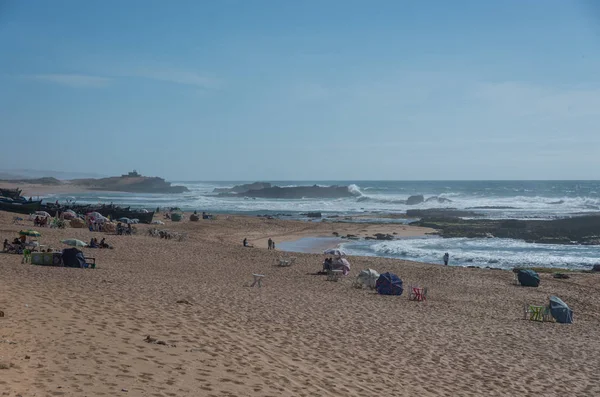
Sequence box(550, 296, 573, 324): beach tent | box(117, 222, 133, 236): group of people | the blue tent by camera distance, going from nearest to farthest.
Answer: box(550, 296, 573, 324): beach tent, the blue tent, box(117, 222, 133, 236): group of people

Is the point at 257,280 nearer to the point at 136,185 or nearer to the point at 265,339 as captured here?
the point at 265,339

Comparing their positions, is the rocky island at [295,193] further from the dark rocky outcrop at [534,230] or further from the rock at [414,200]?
the dark rocky outcrop at [534,230]

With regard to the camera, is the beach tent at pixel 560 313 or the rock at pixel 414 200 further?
the rock at pixel 414 200

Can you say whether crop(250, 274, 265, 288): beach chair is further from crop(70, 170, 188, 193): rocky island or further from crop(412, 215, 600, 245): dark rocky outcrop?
crop(70, 170, 188, 193): rocky island

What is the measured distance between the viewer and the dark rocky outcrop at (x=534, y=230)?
40.7 meters

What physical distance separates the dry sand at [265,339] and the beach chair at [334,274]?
1456 mm

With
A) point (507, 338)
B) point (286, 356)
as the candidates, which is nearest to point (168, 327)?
point (286, 356)

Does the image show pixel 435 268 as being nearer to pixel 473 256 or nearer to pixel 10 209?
pixel 473 256

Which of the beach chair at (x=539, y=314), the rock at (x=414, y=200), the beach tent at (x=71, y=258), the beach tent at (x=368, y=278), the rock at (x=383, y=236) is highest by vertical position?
the rock at (x=414, y=200)

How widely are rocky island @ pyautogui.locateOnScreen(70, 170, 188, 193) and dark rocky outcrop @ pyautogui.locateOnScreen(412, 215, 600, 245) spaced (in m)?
84.9

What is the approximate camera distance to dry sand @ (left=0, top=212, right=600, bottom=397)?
6.70 meters

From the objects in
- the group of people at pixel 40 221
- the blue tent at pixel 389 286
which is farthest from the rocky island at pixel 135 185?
the blue tent at pixel 389 286

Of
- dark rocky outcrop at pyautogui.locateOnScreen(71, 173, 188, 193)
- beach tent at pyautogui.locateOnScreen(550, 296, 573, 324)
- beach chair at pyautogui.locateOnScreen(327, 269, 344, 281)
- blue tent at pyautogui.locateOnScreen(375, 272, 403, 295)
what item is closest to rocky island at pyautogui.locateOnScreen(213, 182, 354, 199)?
dark rocky outcrop at pyautogui.locateOnScreen(71, 173, 188, 193)

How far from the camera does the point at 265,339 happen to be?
957 cm
